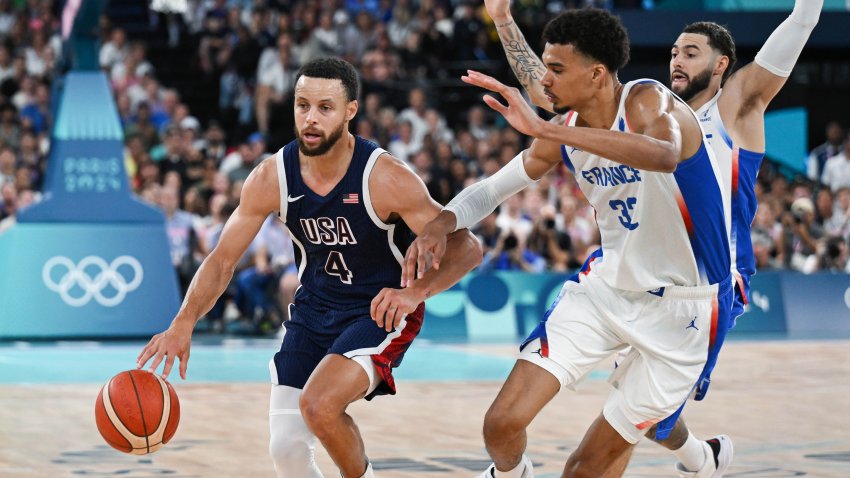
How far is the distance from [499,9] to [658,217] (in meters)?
1.54

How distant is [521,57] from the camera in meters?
6.50

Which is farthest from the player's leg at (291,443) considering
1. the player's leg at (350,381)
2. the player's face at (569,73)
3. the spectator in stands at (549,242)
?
the spectator in stands at (549,242)

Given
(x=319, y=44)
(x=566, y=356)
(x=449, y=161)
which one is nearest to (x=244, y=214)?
(x=566, y=356)

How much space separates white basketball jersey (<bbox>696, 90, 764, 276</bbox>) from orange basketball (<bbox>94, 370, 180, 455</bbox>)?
2526 mm

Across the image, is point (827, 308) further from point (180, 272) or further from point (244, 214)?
point (244, 214)

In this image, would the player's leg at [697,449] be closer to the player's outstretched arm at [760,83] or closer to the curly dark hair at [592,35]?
the player's outstretched arm at [760,83]

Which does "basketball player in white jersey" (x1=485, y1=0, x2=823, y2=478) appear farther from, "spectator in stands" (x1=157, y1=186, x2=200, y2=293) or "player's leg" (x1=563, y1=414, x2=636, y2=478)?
"spectator in stands" (x1=157, y1=186, x2=200, y2=293)

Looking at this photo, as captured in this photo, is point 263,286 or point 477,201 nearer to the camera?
point 477,201

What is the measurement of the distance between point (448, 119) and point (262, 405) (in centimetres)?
1133

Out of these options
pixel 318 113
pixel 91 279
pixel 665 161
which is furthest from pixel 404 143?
pixel 665 161

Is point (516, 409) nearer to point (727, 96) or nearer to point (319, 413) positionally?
point (319, 413)

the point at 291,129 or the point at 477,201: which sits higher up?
the point at 477,201

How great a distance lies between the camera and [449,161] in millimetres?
16516

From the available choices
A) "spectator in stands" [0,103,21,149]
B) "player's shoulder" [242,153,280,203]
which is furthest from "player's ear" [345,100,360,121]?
"spectator in stands" [0,103,21,149]
